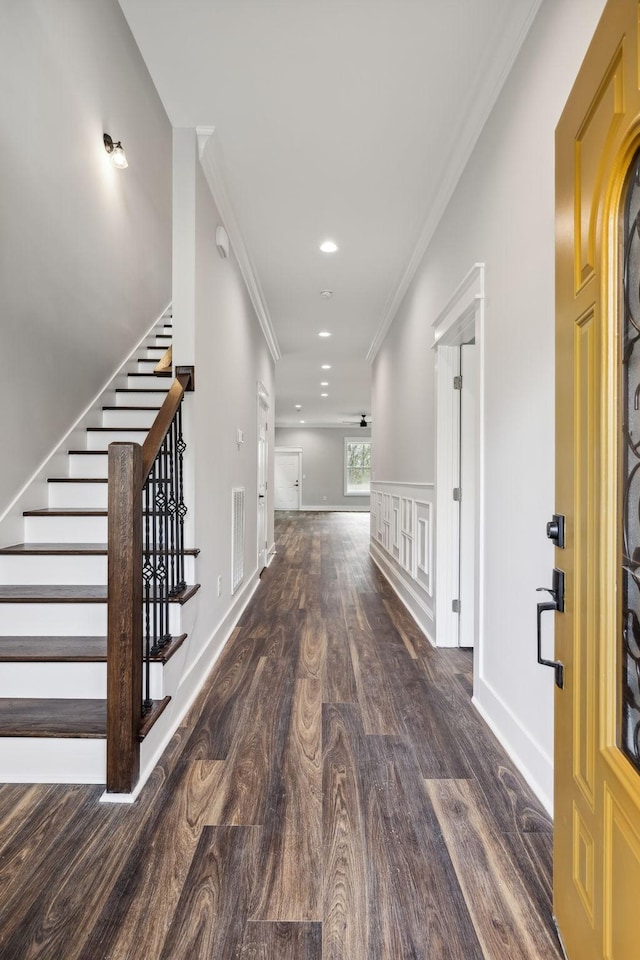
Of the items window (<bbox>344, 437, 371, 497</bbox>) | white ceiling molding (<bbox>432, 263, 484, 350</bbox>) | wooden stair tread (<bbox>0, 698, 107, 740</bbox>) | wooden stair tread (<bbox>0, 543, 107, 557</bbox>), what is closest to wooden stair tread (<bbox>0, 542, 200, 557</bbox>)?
wooden stair tread (<bbox>0, 543, 107, 557</bbox>)

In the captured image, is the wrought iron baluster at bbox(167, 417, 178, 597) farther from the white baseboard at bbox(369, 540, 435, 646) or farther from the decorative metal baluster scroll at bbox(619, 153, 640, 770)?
the white baseboard at bbox(369, 540, 435, 646)

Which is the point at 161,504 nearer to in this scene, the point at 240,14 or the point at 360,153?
the point at 240,14

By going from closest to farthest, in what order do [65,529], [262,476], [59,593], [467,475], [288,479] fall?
1. [59,593]
2. [65,529]
3. [467,475]
4. [262,476]
5. [288,479]

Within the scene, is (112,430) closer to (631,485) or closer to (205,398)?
(205,398)

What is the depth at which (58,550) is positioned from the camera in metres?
2.16

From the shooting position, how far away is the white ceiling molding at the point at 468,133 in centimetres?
187

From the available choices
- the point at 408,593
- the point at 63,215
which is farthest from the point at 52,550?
the point at 408,593

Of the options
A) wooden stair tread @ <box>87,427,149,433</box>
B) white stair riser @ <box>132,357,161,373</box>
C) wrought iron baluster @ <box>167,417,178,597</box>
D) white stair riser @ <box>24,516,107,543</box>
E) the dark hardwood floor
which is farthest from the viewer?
white stair riser @ <box>132,357,161,373</box>

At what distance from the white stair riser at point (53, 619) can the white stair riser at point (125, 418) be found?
1.64m

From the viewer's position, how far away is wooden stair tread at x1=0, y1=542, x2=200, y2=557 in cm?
214

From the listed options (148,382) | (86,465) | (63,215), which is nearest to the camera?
(63,215)

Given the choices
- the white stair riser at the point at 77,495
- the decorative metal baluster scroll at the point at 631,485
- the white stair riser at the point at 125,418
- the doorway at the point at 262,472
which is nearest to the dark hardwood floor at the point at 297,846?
the decorative metal baluster scroll at the point at 631,485

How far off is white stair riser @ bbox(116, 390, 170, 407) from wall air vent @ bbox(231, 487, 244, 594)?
2.85ft

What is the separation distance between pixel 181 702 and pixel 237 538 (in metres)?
1.60
